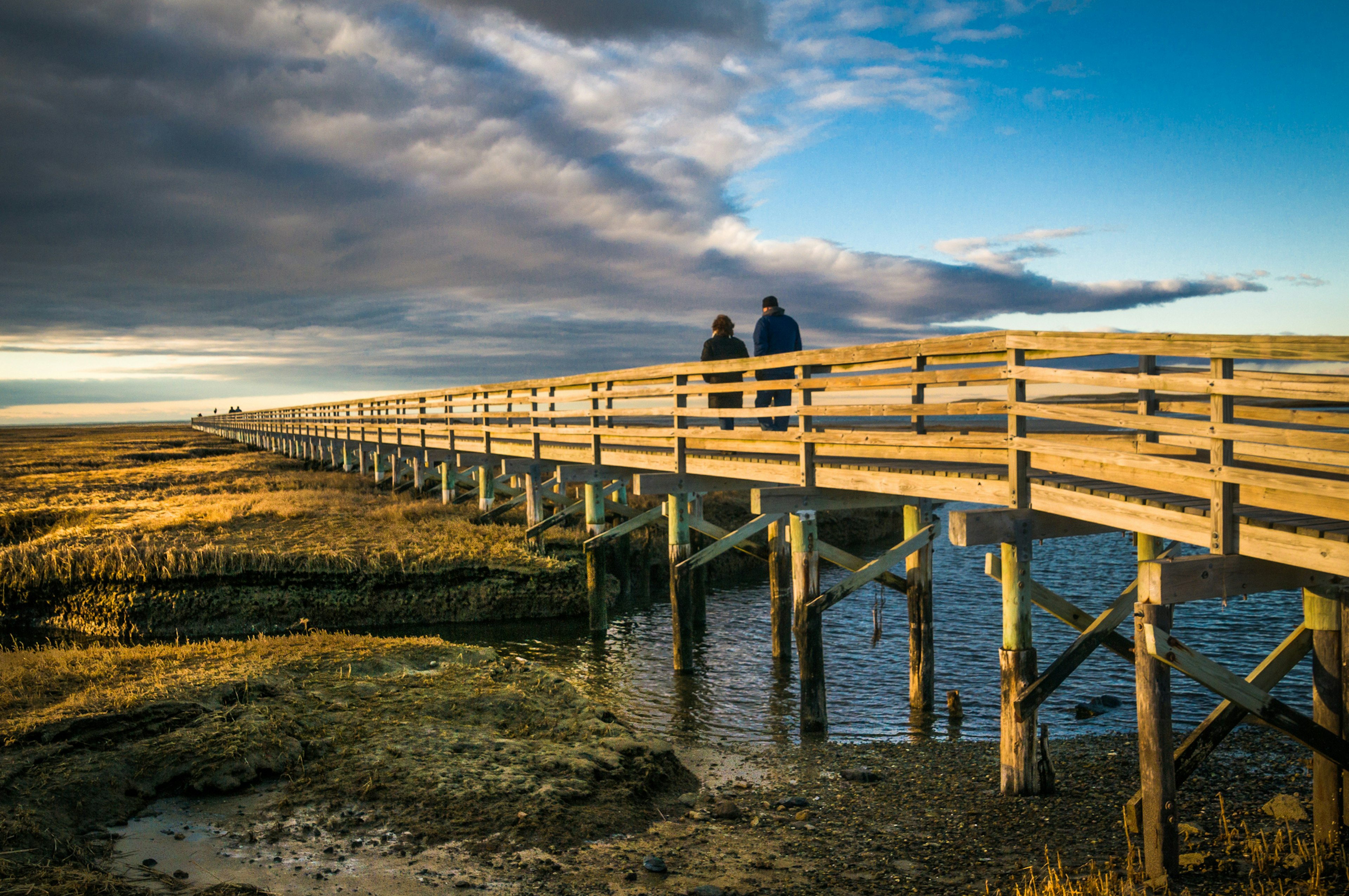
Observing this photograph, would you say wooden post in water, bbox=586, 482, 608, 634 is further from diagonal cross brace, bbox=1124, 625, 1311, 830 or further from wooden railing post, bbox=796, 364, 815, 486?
diagonal cross brace, bbox=1124, 625, 1311, 830

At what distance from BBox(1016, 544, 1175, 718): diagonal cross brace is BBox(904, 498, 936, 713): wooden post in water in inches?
124

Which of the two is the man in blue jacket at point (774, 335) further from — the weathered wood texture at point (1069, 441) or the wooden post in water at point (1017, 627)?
the wooden post in water at point (1017, 627)

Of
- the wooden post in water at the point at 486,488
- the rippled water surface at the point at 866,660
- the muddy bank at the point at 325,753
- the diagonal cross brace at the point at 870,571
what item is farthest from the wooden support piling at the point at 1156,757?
the wooden post in water at the point at 486,488

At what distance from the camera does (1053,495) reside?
758 cm

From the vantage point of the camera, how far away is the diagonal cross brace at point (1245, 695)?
560 cm

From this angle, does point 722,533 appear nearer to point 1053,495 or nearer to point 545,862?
point 1053,495

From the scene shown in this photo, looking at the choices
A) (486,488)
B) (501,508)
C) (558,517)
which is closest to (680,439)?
(558,517)

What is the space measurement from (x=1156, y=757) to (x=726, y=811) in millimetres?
2914

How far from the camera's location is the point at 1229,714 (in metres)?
5.95

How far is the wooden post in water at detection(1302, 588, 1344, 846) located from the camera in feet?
19.5

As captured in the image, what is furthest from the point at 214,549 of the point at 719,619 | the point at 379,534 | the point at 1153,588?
the point at 1153,588

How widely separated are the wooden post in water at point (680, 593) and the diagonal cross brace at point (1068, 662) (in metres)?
5.71

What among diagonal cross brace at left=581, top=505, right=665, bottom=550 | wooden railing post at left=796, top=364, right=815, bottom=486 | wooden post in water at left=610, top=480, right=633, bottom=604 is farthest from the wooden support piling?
wooden post in water at left=610, top=480, right=633, bottom=604

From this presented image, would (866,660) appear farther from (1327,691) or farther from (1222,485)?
(1222,485)
